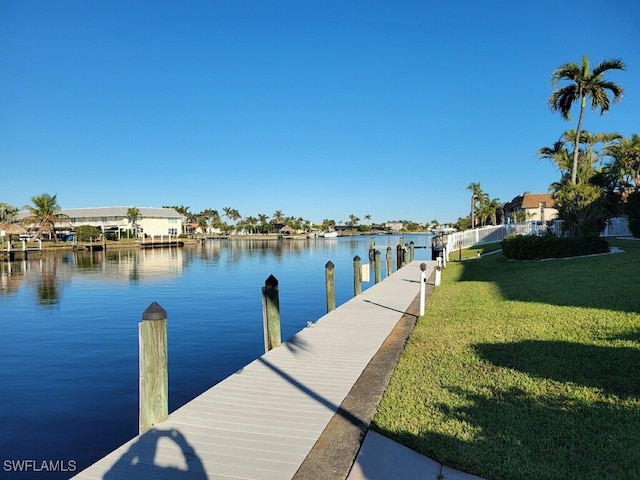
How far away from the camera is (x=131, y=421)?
27.9 ft

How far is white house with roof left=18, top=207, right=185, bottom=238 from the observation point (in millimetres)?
113812

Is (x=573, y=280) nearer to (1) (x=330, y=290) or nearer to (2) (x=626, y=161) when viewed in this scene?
(1) (x=330, y=290)

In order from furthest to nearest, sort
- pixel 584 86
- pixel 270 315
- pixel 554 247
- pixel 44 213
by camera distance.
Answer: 1. pixel 44 213
2. pixel 584 86
3. pixel 554 247
4. pixel 270 315

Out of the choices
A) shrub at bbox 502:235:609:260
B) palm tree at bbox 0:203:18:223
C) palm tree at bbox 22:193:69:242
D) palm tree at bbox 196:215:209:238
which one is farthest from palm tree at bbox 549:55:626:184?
palm tree at bbox 196:215:209:238

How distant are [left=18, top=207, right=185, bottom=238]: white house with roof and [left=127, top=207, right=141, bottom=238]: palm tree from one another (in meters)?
0.54

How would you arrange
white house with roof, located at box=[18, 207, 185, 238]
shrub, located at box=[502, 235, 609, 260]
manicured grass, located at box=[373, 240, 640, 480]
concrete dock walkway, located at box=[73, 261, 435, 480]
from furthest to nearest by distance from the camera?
white house with roof, located at box=[18, 207, 185, 238] → shrub, located at box=[502, 235, 609, 260] → concrete dock walkway, located at box=[73, 261, 435, 480] → manicured grass, located at box=[373, 240, 640, 480]

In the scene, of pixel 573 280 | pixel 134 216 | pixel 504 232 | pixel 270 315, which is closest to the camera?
pixel 270 315

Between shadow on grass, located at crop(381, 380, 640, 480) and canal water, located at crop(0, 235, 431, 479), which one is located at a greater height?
shadow on grass, located at crop(381, 380, 640, 480)

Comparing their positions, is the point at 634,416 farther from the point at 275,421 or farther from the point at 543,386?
the point at 275,421

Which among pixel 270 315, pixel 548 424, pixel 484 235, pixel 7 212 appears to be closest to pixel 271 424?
pixel 548 424

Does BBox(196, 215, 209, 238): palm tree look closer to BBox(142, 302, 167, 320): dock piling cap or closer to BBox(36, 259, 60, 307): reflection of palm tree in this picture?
BBox(36, 259, 60, 307): reflection of palm tree

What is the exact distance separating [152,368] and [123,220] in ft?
390

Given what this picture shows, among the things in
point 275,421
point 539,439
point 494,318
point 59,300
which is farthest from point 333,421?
point 59,300

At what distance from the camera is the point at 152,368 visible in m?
5.70
